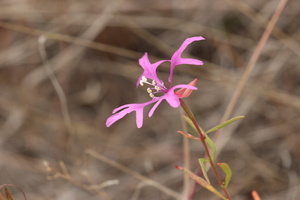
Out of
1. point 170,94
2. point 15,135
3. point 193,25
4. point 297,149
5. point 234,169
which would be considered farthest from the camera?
point 15,135

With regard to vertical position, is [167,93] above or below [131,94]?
below

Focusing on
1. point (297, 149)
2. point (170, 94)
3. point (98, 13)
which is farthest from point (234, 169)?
point (170, 94)

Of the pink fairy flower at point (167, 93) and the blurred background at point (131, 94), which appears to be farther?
the blurred background at point (131, 94)

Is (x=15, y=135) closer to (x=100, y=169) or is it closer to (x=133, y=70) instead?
(x=100, y=169)

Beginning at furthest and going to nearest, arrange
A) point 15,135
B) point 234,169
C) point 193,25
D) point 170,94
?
1. point 15,135
2. point 193,25
3. point 234,169
4. point 170,94

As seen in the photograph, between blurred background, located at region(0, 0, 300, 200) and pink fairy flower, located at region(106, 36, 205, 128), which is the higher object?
blurred background, located at region(0, 0, 300, 200)

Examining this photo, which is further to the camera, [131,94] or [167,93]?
[131,94]

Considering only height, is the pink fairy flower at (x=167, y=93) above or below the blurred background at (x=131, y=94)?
below

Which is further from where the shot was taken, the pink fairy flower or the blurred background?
the blurred background
